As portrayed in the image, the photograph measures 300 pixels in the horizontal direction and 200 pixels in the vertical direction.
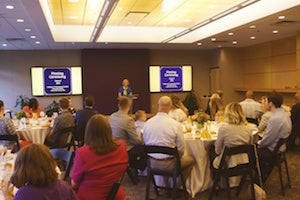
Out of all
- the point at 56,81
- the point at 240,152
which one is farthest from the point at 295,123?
the point at 56,81

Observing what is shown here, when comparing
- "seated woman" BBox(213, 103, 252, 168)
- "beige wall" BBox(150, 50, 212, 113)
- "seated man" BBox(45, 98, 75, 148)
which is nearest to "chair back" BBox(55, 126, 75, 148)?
"seated man" BBox(45, 98, 75, 148)

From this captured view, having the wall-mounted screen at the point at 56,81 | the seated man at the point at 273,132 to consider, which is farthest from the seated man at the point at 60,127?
the wall-mounted screen at the point at 56,81

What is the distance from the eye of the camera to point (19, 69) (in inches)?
515

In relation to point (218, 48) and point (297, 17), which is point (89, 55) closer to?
point (218, 48)

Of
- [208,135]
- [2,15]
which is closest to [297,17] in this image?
[208,135]

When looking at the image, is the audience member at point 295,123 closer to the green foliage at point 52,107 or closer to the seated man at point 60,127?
the seated man at point 60,127

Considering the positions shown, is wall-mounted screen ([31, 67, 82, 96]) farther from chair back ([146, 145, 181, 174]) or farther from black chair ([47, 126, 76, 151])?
chair back ([146, 145, 181, 174])

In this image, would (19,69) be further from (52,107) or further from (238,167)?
(238,167)

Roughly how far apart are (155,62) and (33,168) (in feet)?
42.0

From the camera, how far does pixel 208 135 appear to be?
4.76 metres

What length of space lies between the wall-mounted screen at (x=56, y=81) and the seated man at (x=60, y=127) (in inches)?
301

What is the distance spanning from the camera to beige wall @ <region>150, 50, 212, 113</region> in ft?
47.4

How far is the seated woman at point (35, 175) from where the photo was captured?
1.85m

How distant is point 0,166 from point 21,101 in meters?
10.3
